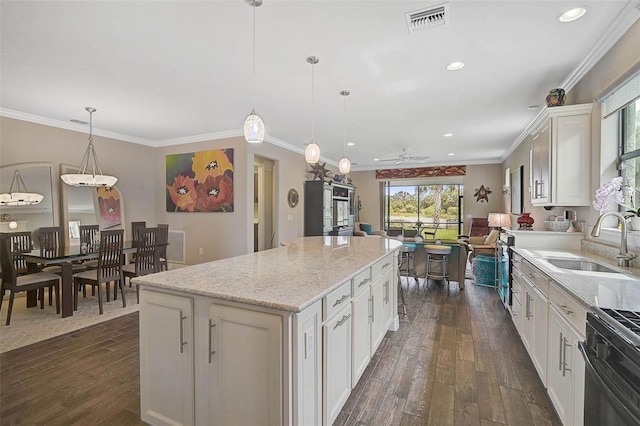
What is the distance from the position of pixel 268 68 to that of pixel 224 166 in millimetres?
2870

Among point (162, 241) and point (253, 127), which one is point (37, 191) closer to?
point (162, 241)

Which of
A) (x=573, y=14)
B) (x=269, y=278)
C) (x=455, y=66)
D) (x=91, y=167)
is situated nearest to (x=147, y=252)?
(x=91, y=167)

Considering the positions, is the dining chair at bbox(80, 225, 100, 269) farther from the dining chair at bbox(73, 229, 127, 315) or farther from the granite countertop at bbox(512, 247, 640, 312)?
the granite countertop at bbox(512, 247, 640, 312)

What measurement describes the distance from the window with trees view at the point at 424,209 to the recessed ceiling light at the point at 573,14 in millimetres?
6598

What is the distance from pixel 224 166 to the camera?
539cm

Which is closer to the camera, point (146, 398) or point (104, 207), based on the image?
point (146, 398)

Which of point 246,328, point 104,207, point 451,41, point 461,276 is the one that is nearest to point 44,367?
point 246,328

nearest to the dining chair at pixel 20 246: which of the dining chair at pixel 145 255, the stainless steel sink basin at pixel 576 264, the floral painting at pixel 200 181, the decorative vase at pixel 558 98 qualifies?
the dining chair at pixel 145 255

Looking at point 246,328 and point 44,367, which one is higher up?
point 246,328

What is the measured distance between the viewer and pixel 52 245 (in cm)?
402

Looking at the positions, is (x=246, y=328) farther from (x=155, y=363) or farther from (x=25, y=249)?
(x=25, y=249)

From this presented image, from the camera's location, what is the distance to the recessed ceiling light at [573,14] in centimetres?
199

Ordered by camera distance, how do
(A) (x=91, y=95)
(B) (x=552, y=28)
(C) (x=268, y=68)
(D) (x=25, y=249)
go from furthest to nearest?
(D) (x=25, y=249) → (A) (x=91, y=95) → (C) (x=268, y=68) → (B) (x=552, y=28)

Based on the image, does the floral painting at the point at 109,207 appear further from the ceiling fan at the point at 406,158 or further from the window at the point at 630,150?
the window at the point at 630,150
